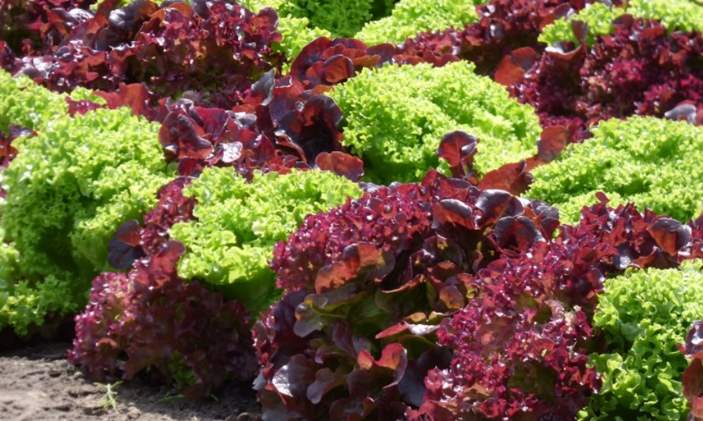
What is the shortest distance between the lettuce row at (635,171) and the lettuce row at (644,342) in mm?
1148

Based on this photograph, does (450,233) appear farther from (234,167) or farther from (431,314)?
(234,167)

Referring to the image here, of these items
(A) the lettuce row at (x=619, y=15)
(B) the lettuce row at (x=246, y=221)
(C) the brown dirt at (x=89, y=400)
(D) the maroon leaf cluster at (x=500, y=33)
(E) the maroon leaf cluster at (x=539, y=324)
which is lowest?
(C) the brown dirt at (x=89, y=400)

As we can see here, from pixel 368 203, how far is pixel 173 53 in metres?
2.14

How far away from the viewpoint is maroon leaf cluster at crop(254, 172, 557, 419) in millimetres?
3809

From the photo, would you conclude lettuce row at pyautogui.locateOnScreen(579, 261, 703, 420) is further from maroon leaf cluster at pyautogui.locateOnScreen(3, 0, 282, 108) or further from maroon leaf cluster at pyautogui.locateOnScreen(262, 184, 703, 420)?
maroon leaf cluster at pyautogui.locateOnScreen(3, 0, 282, 108)

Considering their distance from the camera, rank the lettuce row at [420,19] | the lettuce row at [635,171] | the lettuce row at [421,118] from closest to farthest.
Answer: the lettuce row at [635,171] → the lettuce row at [421,118] → the lettuce row at [420,19]

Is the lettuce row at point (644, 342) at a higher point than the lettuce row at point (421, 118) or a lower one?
higher

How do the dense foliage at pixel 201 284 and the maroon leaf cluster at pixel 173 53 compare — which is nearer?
the dense foliage at pixel 201 284

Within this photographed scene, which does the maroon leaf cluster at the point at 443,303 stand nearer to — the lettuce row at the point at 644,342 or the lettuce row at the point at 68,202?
the lettuce row at the point at 644,342

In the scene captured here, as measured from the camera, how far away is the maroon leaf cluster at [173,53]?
5789 mm

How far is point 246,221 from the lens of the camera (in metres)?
4.38

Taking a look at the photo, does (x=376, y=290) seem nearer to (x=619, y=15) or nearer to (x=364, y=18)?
(x=619, y=15)

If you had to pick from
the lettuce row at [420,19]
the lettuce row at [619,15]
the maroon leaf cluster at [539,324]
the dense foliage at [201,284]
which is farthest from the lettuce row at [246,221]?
the lettuce row at [420,19]

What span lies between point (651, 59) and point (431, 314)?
281 cm
